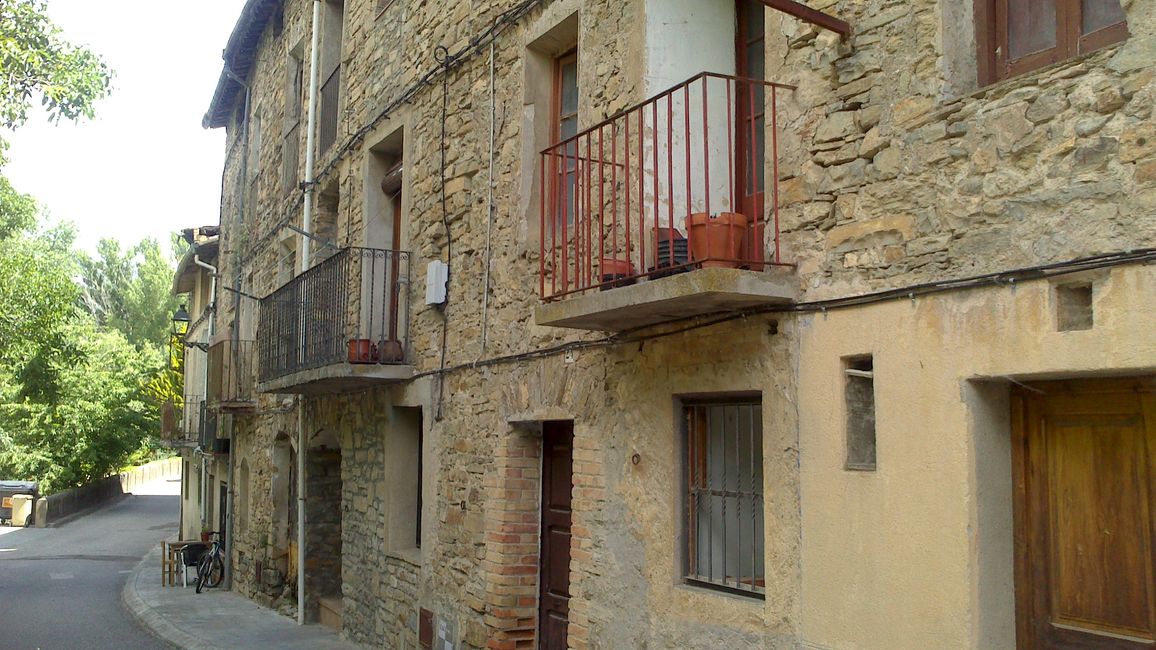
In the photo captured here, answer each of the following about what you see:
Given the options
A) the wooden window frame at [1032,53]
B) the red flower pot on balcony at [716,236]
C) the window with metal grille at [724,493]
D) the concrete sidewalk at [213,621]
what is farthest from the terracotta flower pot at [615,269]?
the concrete sidewalk at [213,621]

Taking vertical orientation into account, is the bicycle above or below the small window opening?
below

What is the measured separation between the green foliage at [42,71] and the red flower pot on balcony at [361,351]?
5136mm

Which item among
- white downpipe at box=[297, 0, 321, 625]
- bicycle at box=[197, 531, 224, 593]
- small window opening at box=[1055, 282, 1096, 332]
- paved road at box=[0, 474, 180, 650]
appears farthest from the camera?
bicycle at box=[197, 531, 224, 593]

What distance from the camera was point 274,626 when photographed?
43.8ft

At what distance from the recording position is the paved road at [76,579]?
13.8 meters

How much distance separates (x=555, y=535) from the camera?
7973 millimetres

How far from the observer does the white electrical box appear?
9.19 meters

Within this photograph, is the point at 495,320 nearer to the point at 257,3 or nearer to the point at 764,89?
the point at 764,89

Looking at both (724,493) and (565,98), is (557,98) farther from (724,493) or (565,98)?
(724,493)

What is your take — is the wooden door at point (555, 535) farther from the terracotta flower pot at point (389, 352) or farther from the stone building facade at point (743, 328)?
the terracotta flower pot at point (389, 352)

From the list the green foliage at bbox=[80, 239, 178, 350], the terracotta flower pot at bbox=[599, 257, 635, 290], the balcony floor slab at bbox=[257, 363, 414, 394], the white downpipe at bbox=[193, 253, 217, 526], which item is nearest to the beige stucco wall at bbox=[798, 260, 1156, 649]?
the terracotta flower pot at bbox=[599, 257, 635, 290]

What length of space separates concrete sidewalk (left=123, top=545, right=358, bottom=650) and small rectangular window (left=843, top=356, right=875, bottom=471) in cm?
768

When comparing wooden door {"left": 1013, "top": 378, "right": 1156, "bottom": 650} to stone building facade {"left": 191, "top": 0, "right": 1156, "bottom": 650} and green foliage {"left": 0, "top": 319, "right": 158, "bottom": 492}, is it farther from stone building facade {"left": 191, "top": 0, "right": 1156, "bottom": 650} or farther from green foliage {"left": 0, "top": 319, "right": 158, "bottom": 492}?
green foliage {"left": 0, "top": 319, "right": 158, "bottom": 492}

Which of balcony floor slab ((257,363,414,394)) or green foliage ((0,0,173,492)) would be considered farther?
green foliage ((0,0,173,492))
